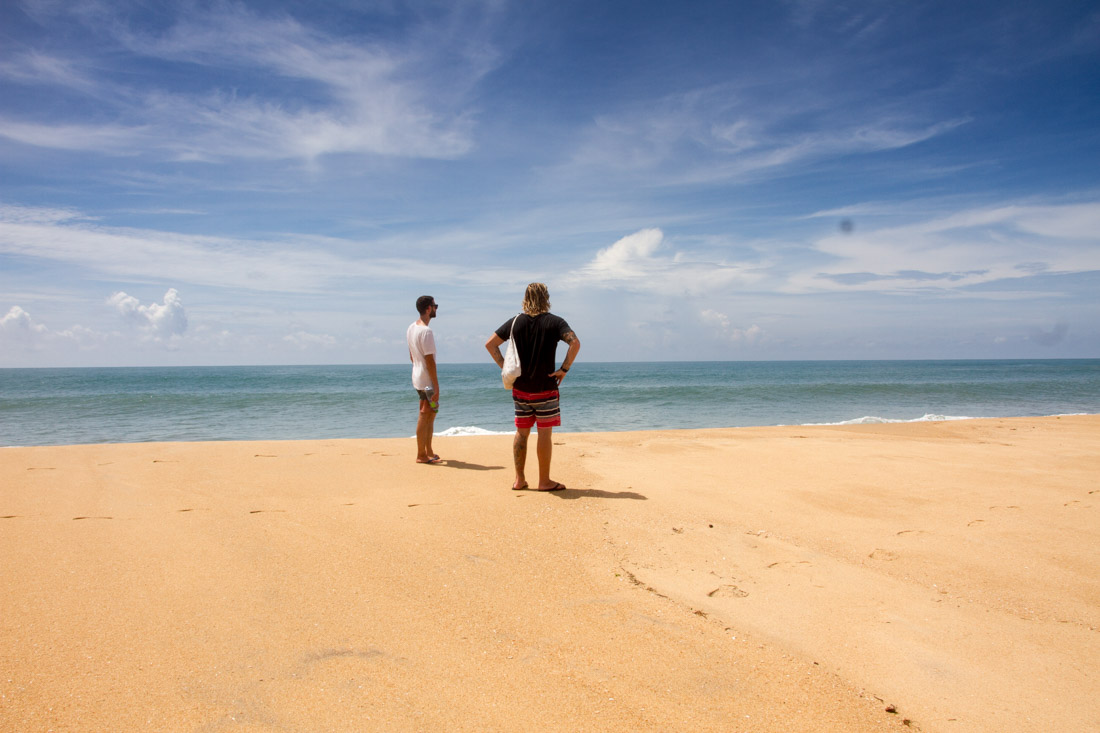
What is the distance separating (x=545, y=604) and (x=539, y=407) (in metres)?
2.34

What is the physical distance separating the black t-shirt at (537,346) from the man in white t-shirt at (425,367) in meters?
1.61

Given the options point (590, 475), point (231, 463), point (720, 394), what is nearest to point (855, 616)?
point (590, 475)

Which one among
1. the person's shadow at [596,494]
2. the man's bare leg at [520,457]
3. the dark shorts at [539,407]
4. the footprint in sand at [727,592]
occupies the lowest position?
the footprint in sand at [727,592]

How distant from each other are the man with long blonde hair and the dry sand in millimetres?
450

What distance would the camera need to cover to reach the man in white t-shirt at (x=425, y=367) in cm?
617

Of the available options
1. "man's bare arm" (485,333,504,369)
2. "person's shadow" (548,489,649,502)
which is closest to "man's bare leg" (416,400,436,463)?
"man's bare arm" (485,333,504,369)

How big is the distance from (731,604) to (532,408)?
2.54 meters

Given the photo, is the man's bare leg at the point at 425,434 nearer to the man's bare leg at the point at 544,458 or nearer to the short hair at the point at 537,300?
the man's bare leg at the point at 544,458

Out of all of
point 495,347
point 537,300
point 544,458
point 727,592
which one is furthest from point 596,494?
point 727,592

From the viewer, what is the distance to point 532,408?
195 inches

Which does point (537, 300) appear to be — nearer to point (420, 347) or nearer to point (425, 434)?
point (420, 347)

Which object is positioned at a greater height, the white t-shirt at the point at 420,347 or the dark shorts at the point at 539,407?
the white t-shirt at the point at 420,347

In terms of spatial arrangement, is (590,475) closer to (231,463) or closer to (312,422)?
(231,463)

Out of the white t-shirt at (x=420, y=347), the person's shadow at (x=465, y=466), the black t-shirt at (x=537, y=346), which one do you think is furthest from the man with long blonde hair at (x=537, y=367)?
the white t-shirt at (x=420, y=347)
